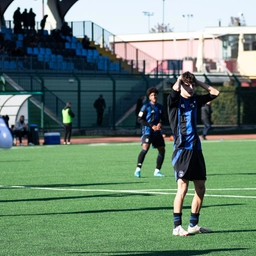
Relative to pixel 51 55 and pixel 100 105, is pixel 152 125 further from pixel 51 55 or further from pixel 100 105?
pixel 51 55

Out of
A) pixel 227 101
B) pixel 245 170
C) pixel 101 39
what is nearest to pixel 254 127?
pixel 227 101

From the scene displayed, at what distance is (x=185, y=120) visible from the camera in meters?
10.3

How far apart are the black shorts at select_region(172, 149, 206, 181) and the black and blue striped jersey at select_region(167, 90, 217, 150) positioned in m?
0.07

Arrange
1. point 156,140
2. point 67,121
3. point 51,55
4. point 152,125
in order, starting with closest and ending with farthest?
point 152,125, point 156,140, point 67,121, point 51,55

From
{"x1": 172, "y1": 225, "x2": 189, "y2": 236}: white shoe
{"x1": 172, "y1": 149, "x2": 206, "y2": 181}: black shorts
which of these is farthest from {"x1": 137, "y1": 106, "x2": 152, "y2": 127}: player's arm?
{"x1": 172, "y1": 225, "x2": 189, "y2": 236}: white shoe

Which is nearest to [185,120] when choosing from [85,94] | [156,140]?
[156,140]

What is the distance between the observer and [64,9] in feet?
178

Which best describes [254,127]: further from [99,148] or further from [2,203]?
[2,203]

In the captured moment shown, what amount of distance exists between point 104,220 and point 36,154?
16909mm

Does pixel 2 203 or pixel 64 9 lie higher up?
pixel 64 9

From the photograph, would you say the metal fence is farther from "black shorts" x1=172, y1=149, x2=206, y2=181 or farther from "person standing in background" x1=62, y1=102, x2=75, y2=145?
"black shorts" x1=172, y1=149, x2=206, y2=181

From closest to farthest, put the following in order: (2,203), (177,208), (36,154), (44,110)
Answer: (177,208) < (2,203) < (36,154) < (44,110)

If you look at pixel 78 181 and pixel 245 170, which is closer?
pixel 78 181

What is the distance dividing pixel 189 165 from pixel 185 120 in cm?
56
